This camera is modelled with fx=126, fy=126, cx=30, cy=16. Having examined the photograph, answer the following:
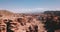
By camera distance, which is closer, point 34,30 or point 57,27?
point 34,30

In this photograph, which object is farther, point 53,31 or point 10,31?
point 53,31

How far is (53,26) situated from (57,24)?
162 centimetres

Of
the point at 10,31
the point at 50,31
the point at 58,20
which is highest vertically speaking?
the point at 10,31

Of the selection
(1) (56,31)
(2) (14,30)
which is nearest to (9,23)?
(2) (14,30)

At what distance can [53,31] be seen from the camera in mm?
42438

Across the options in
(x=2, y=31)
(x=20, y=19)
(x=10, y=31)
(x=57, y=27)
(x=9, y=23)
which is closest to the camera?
(x=2, y=31)

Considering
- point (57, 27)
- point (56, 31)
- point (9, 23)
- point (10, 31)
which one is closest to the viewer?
point (10, 31)

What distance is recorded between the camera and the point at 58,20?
46.0 m

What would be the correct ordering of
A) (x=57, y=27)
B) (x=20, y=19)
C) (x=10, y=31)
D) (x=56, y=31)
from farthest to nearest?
(x=57, y=27) → (x=56, y=31) → (x=20, y=19) → (x=10, y=31)

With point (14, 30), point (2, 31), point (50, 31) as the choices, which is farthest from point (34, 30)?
point (2, 31)

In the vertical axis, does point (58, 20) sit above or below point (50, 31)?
above

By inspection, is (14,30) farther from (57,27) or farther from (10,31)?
(57,27)

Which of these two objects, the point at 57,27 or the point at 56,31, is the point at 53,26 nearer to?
the point at 57,27

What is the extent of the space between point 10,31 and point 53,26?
86.5 ft
